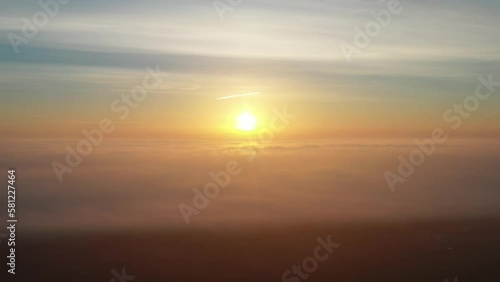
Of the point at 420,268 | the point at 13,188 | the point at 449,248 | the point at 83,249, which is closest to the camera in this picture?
the point at 13,188

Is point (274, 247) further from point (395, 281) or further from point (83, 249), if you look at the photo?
point (83, 249)

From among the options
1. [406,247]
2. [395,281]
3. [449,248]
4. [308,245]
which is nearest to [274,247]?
[308,245]

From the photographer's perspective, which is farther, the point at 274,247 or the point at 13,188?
the point at 274,247

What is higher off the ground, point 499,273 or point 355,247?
point 355,247

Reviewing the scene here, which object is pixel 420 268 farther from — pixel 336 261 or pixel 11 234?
pixel 11 234

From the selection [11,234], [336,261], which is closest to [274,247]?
[336,261]

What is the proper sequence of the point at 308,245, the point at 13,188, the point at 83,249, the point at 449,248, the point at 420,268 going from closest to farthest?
the point at 13,188
the point at 83,249
the point at 308,245
the point at 420,268
the point at 449,248

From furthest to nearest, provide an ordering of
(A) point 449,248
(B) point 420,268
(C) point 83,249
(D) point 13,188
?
(A) point 449,248 < (B) point 420,268 < (C) point 83,249 < (D) point 13,188

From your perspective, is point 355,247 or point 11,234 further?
point 355,247

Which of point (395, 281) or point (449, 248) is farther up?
point (449, 248)
